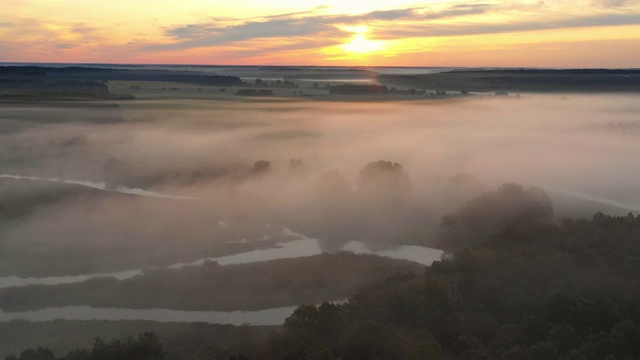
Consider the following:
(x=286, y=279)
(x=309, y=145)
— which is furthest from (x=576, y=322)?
(x=309, y=145)

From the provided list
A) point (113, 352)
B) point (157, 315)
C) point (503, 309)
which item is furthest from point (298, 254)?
point (113, 352)

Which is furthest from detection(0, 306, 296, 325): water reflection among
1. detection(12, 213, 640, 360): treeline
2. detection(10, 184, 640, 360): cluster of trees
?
detection(12, 213, 640, 360): treeline

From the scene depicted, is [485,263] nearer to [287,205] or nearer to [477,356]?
[477,356]

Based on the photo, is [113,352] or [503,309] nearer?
[113,352]

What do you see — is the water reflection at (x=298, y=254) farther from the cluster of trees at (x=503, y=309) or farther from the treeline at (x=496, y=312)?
the treeline at (x=496, y=312)

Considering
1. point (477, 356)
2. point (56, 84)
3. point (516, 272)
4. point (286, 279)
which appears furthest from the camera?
point (56, 84)

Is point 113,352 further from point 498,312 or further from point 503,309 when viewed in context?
point 503,309

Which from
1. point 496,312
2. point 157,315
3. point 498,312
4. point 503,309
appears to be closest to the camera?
point 503,309

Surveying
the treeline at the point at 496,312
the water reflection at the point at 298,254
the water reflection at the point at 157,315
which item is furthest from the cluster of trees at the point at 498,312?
the water reflection at the point at 298,254

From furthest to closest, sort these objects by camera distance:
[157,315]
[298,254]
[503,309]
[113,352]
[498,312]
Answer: [298,254], [157,315], [498,312], [503,309], [113,352]

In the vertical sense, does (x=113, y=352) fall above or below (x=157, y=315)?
above

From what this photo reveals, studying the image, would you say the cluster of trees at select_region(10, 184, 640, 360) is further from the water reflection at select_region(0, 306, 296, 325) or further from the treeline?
the water reflection at select_region(0, 306, 296, 325)
